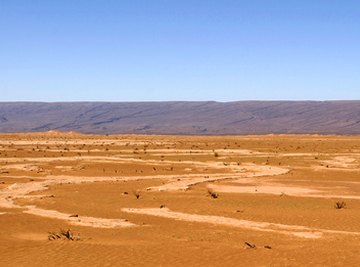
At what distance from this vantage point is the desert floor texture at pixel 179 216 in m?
13.7

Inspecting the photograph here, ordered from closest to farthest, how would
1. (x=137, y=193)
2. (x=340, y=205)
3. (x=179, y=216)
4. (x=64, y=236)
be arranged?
(x=64, y=236) → (x=179, y=216) → (x=340, y=205) → (x=137, y=193)

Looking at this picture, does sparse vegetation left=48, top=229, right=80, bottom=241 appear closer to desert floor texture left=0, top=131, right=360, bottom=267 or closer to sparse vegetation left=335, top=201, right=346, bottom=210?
desert floor texture left=0, top=131, right=360, bottom=267

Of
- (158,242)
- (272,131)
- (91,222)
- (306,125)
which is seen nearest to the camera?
(158,242)

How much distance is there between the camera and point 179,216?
20.2 m

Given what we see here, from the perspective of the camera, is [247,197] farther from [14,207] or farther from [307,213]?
[14,207]

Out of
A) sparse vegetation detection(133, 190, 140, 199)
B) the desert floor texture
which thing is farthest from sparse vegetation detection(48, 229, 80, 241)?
sparse vegetation detection(133, 190, 140, 199)

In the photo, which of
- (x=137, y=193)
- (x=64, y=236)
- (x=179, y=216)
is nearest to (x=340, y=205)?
(x=179, y=216)

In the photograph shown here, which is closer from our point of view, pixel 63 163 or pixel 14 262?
pixel 14 262

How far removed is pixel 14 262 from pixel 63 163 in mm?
31501

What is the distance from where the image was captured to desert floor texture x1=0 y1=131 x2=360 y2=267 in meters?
13.7

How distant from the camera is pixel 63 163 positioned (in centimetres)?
4422

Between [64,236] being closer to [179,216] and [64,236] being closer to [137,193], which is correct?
[179,216]

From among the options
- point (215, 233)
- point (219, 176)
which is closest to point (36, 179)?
point (219, 176)

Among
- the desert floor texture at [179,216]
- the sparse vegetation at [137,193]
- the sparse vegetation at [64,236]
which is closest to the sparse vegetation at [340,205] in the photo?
the desert floor texture at [179,216]
